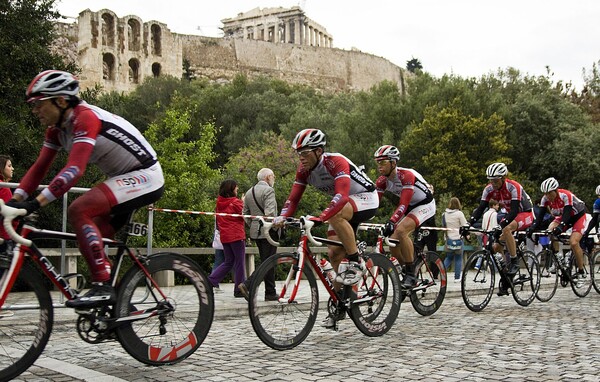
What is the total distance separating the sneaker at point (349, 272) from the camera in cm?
768

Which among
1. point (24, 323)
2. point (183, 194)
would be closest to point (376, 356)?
point (24, 323)

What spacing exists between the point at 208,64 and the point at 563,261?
96001mm

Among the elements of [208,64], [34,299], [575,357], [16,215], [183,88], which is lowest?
[575,357]

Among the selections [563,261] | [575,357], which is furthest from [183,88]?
[575,357]

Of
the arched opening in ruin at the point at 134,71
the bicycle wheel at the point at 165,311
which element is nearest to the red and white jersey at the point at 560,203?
the bicycle wheel at the point at 165,311

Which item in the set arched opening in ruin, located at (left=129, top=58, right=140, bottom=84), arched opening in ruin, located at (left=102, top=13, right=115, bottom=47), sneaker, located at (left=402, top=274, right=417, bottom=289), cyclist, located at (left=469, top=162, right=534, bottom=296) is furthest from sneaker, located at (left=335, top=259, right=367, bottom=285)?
arched opening in ruin, located at (left=129, top=58, right=140, bottom=84)

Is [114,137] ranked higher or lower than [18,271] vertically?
higher

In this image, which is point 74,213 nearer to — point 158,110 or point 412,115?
point 412,115

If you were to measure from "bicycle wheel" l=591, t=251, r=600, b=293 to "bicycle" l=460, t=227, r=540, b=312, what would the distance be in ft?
5.78

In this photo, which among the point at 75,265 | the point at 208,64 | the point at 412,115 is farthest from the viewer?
→ the point at 208,64

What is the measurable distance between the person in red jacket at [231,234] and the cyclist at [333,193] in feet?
12.2

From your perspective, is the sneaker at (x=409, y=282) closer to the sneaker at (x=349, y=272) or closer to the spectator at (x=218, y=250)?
the sneaker at (x=349, y=272)

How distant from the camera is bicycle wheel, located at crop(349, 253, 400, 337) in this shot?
310 inches

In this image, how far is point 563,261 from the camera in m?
13.7
